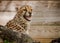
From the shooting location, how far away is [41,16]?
11.3 ft

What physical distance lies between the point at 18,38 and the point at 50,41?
919 mm

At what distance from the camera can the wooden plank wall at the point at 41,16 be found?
3.34 metres

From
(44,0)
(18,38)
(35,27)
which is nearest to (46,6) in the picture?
(44,0)

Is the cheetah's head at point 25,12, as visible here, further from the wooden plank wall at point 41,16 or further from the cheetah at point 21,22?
the wooden plank wall at point 41,16

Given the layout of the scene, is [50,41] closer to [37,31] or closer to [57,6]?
[37,31]

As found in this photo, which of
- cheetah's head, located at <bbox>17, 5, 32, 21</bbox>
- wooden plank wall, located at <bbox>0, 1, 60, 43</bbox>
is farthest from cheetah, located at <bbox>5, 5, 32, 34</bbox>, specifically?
wooden plank wall, located at <bbox>0, 1, 60, 43</bbox>

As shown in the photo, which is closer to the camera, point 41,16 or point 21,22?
point 21,22

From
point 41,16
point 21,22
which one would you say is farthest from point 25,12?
point 41,16

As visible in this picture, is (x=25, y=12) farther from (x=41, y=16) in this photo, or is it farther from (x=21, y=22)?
(x=41, y=16)

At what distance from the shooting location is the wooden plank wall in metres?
3.34

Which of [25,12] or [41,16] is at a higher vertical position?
[25,12]

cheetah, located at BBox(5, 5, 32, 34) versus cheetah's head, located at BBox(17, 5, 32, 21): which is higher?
cheetah's head, located at BBox(17, 5, 32, 21)

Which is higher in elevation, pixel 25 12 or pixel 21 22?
pixel 25 12

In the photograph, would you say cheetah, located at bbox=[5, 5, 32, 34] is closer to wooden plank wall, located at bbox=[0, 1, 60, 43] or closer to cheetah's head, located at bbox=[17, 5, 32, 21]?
cheetah's head, located at bbox=[17, 5, 32, 21]
